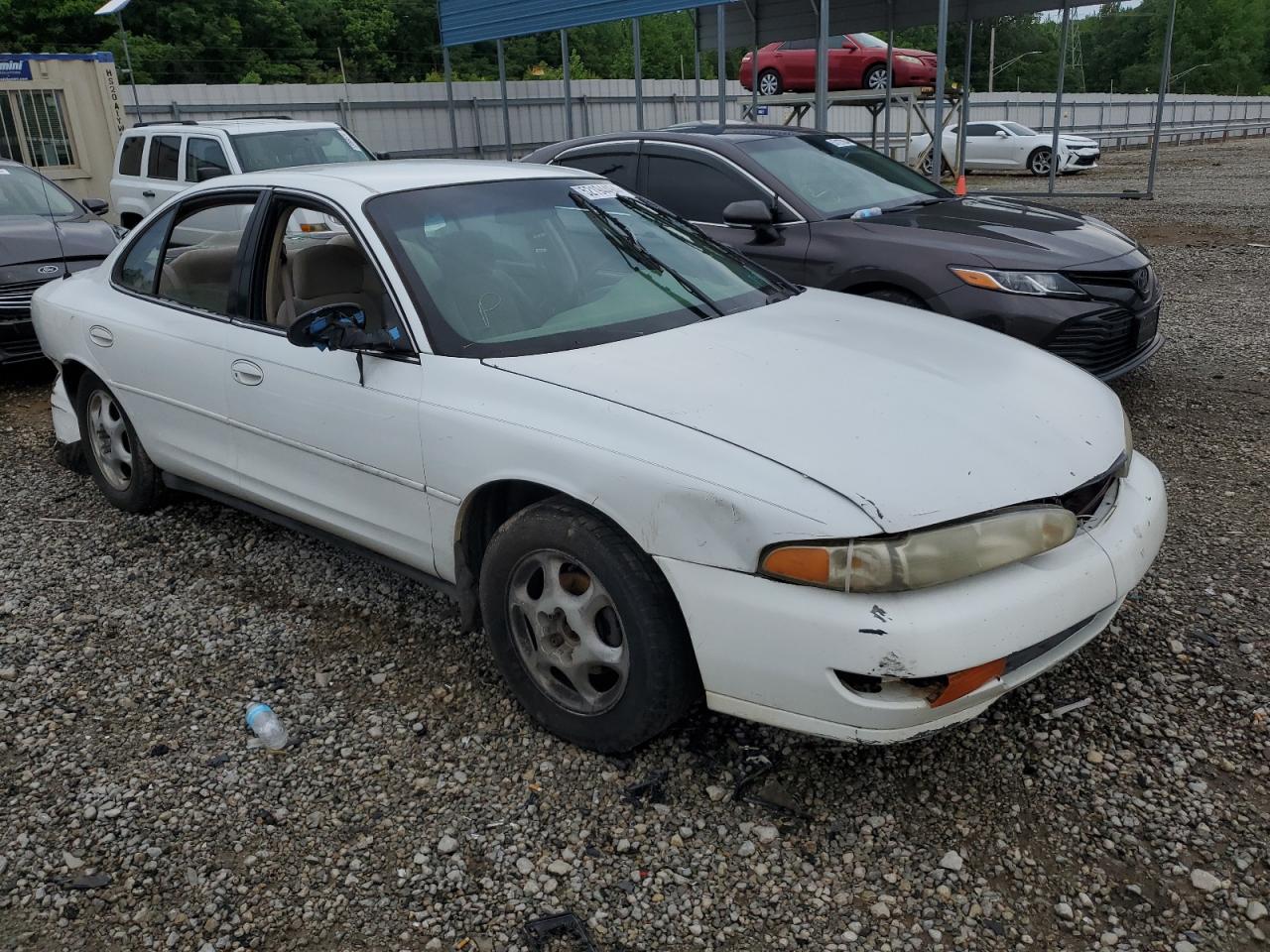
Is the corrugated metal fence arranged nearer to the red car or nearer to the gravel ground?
the red car

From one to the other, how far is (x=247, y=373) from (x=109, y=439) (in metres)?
1.48

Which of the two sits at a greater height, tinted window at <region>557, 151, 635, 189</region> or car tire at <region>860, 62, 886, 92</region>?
car tire at <region>860, 62, 886, 92</region>

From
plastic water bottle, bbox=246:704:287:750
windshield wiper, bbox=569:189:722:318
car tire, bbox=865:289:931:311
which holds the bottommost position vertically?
plastic water bottle, bbox=246:704:287:750

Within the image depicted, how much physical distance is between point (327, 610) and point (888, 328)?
227 centimetres

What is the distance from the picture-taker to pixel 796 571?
238cm

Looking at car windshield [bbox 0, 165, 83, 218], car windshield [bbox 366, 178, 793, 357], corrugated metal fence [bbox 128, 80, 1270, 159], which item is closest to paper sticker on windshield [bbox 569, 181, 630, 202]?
car windshield [bbox 366, 178, 793, 357]

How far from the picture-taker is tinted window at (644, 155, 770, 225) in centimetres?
612

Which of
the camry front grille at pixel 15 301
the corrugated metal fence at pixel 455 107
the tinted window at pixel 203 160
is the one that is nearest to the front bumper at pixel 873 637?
the camry front grille at pixel 15 301

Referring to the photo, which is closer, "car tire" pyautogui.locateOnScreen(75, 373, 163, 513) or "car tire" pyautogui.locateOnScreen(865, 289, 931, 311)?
"car tire" pyautogui.locateOnScreen(75, 373, 163, 513)

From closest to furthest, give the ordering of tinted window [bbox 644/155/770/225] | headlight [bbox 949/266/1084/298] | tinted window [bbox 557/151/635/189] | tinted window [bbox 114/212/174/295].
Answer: tinted window [bbox 114/212/174/295]
headlight [bbox 949/266/1084/298]
tinted window [bbox 644/155/770/225]
tinted window [bbox 557/151/635/189]

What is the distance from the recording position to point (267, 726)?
3.12 metres

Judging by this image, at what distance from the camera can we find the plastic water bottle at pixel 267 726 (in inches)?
121

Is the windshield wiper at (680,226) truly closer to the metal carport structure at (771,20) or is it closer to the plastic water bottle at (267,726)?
the plastic water bottle at (267,726)

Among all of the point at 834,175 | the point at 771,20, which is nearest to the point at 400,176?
the point at 834,175
